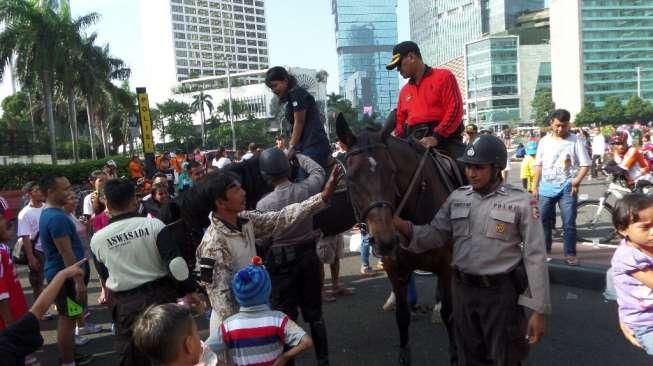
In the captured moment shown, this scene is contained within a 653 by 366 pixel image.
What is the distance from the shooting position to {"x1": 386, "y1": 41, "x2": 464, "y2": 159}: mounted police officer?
4.62 metres

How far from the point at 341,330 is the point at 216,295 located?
2.90 meters

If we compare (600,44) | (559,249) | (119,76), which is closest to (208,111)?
(119,76)

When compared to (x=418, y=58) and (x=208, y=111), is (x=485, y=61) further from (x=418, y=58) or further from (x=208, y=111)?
(x=418, y=58)

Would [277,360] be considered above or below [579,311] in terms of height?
above

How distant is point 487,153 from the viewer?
2951mm

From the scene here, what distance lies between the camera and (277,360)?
2674 millimetres

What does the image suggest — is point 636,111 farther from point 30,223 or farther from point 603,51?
point 30,223

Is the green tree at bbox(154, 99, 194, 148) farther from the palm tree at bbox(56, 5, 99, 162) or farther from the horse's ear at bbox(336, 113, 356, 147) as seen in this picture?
the horse's ear at bbox(336, 113, 356, 147)

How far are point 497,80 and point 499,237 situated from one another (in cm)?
12982

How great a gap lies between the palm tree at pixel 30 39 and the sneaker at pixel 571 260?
2591cm

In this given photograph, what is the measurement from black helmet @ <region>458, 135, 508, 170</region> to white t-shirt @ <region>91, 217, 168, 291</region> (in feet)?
6.66

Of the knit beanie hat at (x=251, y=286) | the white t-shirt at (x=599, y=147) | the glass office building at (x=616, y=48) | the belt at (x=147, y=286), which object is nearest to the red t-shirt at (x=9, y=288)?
the belt at (x=147, y=286)

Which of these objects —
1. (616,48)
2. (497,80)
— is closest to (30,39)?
(497,80)

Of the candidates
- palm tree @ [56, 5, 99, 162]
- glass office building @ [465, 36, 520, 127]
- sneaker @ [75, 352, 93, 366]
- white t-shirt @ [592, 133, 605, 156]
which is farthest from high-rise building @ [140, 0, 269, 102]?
sneaker @ [75, 352, 93, 366]
